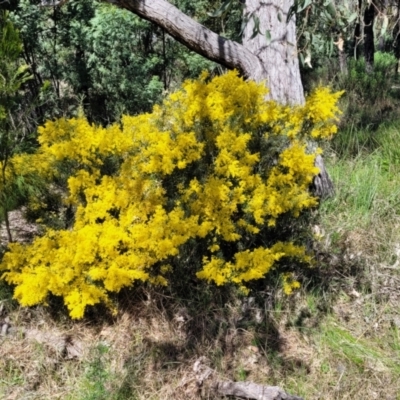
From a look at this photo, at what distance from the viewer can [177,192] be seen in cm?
295

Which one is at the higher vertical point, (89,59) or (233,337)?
(89,59)

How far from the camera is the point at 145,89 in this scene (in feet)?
18.5

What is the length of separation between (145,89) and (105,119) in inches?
24.0

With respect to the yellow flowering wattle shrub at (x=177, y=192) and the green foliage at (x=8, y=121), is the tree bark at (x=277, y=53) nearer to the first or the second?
the yellow flowering wattle shrub at (x=177, y=192)

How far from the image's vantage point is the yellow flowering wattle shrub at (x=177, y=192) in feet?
8.75

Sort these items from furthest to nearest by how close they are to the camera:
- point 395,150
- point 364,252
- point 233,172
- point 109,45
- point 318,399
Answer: point 109,45
point 395,150
point 364,252
point 233,172
point 318,399

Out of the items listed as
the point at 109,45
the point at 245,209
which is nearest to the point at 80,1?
the point at 109,45

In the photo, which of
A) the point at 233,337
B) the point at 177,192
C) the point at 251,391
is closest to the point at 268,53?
the point at 177,192

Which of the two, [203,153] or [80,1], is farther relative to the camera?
[80,1]

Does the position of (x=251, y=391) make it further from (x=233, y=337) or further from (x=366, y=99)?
(x=366, y=99)

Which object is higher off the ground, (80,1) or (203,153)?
(80,1)

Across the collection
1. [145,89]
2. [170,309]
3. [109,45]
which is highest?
[109,45]

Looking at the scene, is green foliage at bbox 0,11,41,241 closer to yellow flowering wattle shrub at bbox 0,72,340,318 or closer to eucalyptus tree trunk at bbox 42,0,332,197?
yellow flowering wattle shrub at bbox 0,72,340,318

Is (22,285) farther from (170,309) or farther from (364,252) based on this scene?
(364,252)
